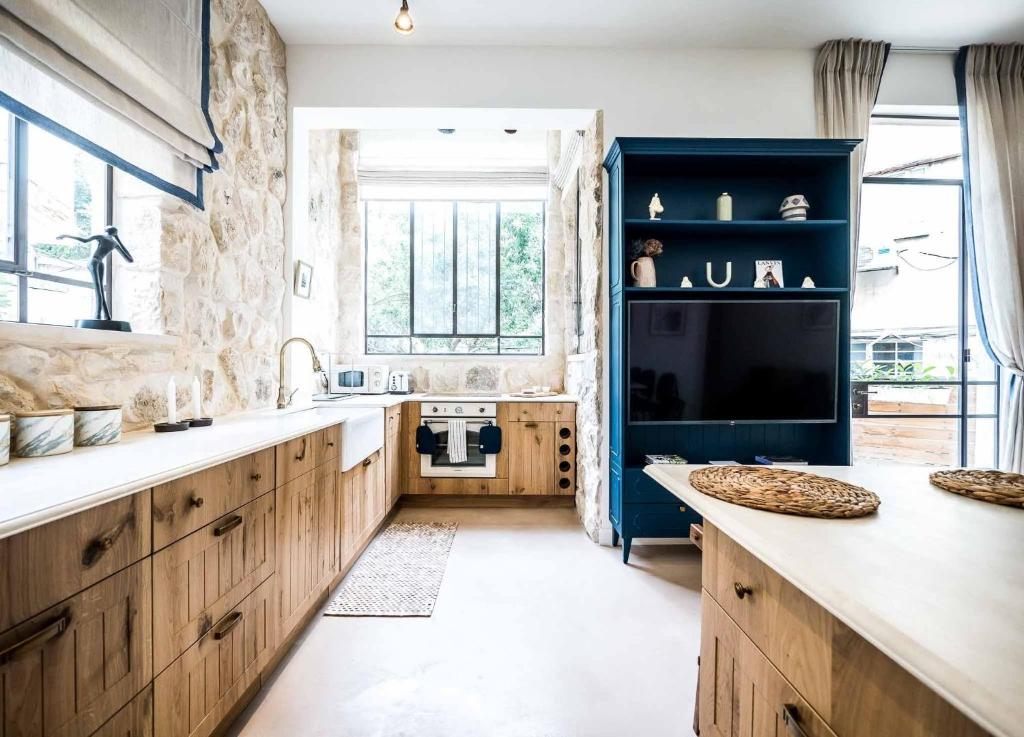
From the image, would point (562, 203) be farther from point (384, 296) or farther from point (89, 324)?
point (89, 324)

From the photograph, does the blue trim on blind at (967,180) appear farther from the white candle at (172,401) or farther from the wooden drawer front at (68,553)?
the white candle at (172,401)

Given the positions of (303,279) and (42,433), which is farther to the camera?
(303,279)

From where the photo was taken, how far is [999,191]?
9.30 ft

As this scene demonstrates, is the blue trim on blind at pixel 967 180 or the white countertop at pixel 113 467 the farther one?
the blue trim on blind at pixel 967 180

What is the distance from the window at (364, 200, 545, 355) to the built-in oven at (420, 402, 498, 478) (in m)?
0.94

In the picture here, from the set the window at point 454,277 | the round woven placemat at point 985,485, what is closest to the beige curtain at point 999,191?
the round woven placemat at point 985,485

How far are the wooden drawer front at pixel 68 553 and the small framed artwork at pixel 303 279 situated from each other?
7.16ft

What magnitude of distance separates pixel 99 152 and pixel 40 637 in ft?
5.01

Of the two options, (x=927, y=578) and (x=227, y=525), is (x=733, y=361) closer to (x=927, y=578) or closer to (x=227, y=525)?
(x=927, y=578)

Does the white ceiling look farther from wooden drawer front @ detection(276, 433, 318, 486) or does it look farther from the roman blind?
wooden drawer front @ detection(276, 433, 318, 486)

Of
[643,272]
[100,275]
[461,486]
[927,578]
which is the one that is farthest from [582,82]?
[927,578]

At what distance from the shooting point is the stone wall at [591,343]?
9.45ft

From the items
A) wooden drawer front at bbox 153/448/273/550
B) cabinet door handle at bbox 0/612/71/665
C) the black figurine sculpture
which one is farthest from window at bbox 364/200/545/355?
cabinet door handle at bbox 0/612/71/665

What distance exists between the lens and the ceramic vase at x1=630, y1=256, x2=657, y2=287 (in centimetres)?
264
